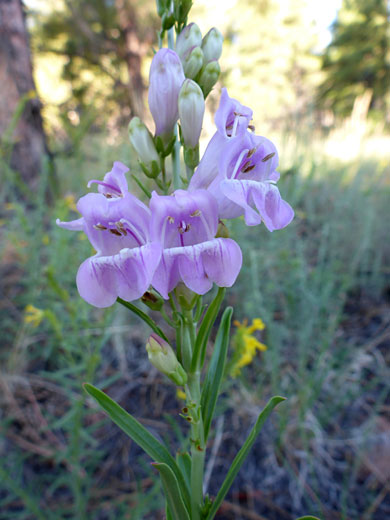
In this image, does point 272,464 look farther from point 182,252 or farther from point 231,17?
point 231,17

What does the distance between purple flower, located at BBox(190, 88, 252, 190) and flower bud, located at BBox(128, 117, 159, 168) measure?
0.16 m

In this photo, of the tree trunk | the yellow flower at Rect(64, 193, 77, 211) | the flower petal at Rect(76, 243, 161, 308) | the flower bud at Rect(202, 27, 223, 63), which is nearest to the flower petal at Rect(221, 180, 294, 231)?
the flower petal at Rect(76, 243, 161, 308)

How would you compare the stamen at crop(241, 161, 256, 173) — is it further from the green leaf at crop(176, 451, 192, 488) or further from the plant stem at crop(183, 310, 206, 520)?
the green leaf at crop(176, 451, 192, 488)

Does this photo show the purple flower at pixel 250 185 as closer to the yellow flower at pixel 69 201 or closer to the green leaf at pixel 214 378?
the green leaf at pixel 214 378

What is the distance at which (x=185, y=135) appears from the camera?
3.19ft

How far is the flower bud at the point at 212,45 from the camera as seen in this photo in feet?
3.44

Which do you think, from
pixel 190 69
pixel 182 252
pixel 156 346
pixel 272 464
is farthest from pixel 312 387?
pixel 190 69

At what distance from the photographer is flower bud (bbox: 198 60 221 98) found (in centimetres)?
101

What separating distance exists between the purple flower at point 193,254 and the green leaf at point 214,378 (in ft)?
1.22

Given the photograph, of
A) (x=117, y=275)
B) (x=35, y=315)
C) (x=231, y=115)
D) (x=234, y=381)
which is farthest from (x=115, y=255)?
(x=234, y=381)

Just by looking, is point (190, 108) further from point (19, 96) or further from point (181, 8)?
point (19, 96)

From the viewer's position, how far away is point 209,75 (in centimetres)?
103

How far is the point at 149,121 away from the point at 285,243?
15.4ft

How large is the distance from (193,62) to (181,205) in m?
0.47
